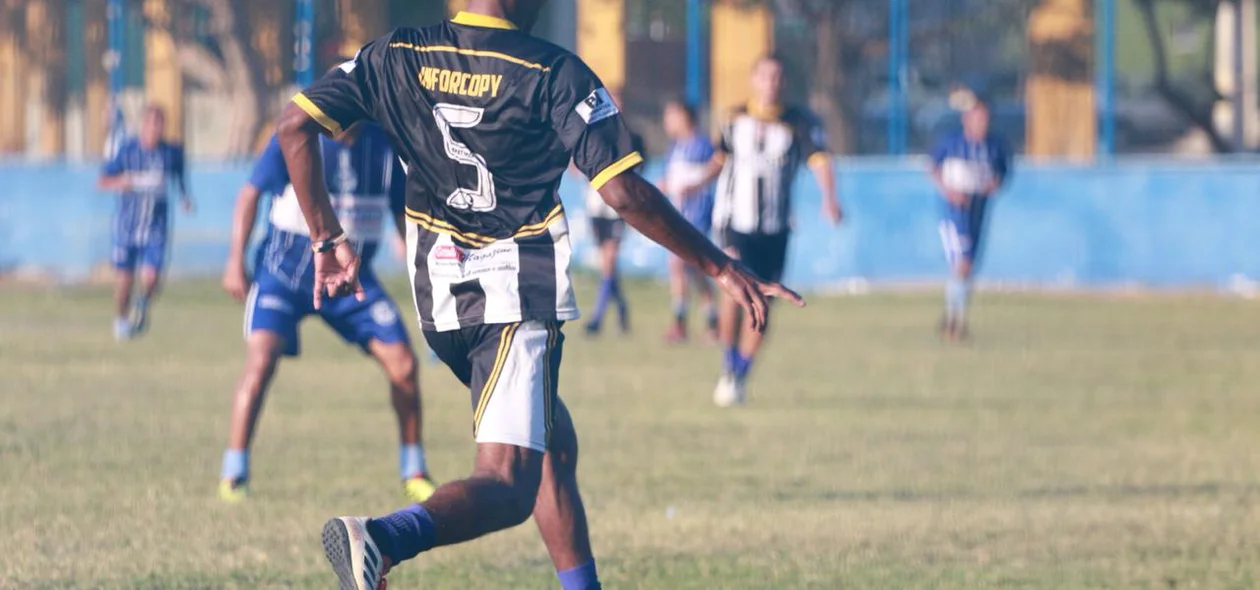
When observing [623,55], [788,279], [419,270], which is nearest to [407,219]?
[419,270]

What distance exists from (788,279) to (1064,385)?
39.0ft

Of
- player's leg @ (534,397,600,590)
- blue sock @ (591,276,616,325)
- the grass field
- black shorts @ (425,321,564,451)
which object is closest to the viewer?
black shorts @ (425,321,564,451)

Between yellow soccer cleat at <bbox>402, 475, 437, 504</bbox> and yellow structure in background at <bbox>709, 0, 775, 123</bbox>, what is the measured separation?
20.8 metres

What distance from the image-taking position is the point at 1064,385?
1519cm

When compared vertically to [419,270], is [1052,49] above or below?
above

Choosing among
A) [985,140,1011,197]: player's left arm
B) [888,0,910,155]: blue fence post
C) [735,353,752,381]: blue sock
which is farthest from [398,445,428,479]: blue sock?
[888,0,910,155]: blue fence post

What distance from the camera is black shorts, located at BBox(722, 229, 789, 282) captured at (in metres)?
14.3

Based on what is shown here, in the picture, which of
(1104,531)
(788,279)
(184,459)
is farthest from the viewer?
(788,279)

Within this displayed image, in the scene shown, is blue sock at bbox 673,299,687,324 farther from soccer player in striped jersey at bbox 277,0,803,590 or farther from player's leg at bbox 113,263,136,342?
soccer player in striped jersey at bbox 277,0,803,590

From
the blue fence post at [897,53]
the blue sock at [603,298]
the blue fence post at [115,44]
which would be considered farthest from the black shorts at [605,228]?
the blue fence post at [115,44]

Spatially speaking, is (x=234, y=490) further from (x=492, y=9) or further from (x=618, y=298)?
(x=618, y=298)

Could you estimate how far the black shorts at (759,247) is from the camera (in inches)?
563

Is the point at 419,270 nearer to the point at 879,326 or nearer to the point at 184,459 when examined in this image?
the point at 184,459

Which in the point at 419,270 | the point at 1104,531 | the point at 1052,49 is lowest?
the point at 1104,531
